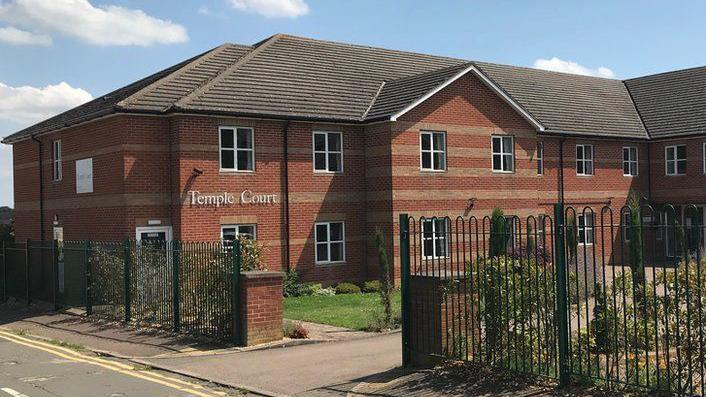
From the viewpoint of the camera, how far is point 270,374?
422 inches

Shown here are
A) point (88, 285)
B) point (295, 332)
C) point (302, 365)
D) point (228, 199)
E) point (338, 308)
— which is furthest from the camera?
point (228, 199)

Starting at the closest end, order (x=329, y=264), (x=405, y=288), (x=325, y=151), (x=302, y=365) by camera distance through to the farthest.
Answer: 1. (x=405, y=288)
2. (x=302, y=365)
3. (x=329, y=264)
4. (x=325, y=151)

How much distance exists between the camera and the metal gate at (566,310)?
22.9 feet

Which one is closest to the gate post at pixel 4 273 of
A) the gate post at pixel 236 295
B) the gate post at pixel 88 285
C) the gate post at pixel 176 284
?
the gate post at pixel 88 285

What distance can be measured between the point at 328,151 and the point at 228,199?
3954mm

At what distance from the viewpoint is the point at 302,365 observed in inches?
445

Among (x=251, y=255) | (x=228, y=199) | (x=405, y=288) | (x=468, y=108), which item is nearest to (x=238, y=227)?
(x=228, y=199)

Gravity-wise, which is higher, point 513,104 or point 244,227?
point 513,104

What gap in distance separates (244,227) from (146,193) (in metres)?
3.11

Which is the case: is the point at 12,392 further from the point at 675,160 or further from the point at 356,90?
the point at 675,160

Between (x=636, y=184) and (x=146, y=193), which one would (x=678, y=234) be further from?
(x=636, y=184)

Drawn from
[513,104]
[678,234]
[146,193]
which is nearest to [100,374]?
[678,234]

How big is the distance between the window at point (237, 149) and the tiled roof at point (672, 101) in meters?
19.3

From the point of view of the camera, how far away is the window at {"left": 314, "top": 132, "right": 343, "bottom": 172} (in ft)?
75.9
